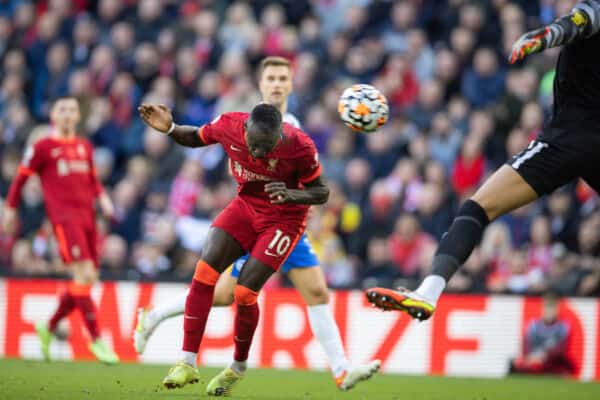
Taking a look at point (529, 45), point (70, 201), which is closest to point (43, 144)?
point (70, 201)

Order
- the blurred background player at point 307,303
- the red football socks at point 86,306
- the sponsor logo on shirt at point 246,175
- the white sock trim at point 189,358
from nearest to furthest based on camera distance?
the white sock trim at point 189,358, the sponsor logo on shirt at point 246,175, the blurred background player at point 307,303, the red football socks at point 86,306

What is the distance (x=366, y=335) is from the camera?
12953 mm

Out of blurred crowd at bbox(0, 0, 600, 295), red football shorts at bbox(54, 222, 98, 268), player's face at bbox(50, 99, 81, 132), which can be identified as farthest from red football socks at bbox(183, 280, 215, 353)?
blurred crowd at bbox(0, 0, 600, 295)

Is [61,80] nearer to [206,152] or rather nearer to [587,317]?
[206,152]

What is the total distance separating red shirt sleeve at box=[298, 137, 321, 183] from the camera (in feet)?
25.7

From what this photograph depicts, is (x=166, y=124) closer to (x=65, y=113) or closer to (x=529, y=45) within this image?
(x=529, y=45)

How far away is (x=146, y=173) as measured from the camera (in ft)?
51.9

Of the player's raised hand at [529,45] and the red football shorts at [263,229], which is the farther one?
the red football shorts at [263,229]

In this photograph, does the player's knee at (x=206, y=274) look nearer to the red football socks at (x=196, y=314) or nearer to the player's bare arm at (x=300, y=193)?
the red football socks at (x=196, y=314)

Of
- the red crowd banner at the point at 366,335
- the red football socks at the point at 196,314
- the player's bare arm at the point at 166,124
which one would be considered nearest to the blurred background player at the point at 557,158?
the red football socks at the point at 196,314

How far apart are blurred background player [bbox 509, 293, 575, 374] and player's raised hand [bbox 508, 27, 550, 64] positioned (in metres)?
6.81

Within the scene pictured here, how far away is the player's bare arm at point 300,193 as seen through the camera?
762 cm

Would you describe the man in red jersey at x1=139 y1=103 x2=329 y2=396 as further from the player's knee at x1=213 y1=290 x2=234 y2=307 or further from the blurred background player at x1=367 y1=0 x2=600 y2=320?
the blurred background player at x1=367 y1=0 x2=600 y2=320

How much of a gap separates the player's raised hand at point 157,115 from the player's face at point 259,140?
71 cm
